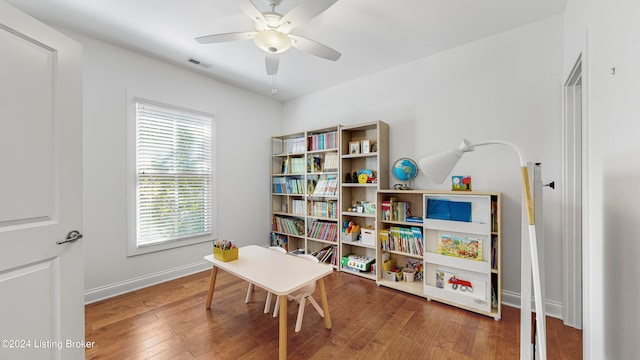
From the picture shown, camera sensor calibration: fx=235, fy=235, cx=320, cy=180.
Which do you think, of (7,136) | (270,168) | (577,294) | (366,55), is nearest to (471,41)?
(366,55)

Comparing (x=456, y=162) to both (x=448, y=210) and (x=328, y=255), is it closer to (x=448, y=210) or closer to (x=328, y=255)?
(x=448, y=210)

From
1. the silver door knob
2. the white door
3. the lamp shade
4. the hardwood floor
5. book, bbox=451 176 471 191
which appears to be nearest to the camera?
the lamp shade

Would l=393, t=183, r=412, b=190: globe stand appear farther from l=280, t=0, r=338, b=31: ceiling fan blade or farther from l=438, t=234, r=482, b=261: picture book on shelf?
l=280, t=0, r=338, b=31: ceiling fan blade

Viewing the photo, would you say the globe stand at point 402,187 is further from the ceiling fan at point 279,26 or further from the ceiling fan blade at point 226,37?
the ceiling fan blade at point 226,37

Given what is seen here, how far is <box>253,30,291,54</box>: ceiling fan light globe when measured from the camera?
174 centimetres

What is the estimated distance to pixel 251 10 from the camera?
158 cm

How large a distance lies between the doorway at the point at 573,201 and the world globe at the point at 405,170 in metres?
1.26

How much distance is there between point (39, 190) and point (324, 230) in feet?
9.13

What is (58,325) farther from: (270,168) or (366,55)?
(366,55)

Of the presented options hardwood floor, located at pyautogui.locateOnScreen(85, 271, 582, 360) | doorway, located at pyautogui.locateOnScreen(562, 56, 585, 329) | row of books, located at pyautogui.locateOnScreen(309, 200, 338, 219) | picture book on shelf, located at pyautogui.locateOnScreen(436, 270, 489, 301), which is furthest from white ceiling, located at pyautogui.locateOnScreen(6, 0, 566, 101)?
hardwood floor, located at pyautogui.locateOnScreen(85, 271, 582, 360)

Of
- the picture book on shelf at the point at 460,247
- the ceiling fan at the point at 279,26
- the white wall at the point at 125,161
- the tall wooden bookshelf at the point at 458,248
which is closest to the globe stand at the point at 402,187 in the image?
the tall wooden bookshelf at the point at 458,248

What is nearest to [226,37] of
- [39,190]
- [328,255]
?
[39,190]

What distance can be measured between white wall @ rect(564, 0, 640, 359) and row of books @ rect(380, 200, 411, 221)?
62.2 inches

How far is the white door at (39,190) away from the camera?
1119mm
